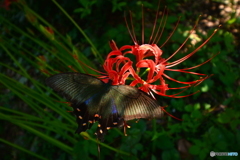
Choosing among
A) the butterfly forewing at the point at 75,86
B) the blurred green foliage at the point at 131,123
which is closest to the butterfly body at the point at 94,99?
the butterfly forewing at the point at 75,86

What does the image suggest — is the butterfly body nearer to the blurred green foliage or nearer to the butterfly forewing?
the butterfly forewing

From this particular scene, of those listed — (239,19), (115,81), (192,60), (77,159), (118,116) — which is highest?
(239,19)

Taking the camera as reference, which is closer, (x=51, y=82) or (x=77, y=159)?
(x=51, y=82)

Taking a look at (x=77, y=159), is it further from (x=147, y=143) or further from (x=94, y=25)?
(x=94, y=25)

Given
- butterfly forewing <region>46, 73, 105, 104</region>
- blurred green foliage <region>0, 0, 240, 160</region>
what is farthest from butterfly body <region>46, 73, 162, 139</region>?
blurred green foliage <region>0, 0, 240, 160</region>

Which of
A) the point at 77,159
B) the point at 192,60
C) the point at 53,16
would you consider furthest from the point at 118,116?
the point at 53,16

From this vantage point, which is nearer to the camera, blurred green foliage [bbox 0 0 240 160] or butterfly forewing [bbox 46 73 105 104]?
butterfly forewing [bbox 46 73 105 104]

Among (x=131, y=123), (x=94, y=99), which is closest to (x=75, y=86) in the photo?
(x=94, y=99)
